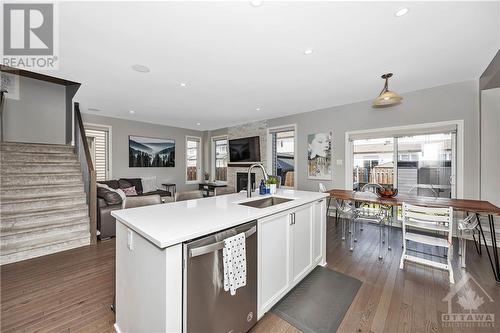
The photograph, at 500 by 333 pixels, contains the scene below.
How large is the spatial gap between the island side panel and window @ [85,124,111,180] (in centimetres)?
501

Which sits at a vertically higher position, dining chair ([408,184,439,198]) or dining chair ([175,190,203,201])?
dining chair ([175,190,203,201])

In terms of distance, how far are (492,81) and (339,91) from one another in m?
1.96

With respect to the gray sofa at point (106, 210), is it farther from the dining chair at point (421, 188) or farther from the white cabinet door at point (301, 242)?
the dining chair at point (421, 188)

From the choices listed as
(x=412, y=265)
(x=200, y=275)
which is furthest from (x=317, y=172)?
(x=200, y=275)

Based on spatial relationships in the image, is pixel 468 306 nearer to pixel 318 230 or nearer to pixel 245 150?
pixel 318 230

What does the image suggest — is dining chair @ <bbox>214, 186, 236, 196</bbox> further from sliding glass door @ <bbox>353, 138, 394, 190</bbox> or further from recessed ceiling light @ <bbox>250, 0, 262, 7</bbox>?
sliding glass door @ <bbox>353, 138, 394, 190</bbox>

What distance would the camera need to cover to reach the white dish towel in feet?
4.24

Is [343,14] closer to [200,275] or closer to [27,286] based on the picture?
[200,275]

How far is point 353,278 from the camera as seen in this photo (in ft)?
7.48

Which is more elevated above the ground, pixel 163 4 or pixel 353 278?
pixel 163 4

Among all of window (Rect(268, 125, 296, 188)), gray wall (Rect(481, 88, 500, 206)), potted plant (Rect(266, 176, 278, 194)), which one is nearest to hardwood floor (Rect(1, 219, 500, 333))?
gray wall (Rect(481, 88, 500, 206))

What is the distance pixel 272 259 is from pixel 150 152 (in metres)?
5.82

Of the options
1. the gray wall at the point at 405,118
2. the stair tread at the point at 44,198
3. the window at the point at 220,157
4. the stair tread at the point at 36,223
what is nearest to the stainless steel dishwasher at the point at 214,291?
the stair tread at the point at 36,223

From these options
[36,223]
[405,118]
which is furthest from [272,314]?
[405,118]
